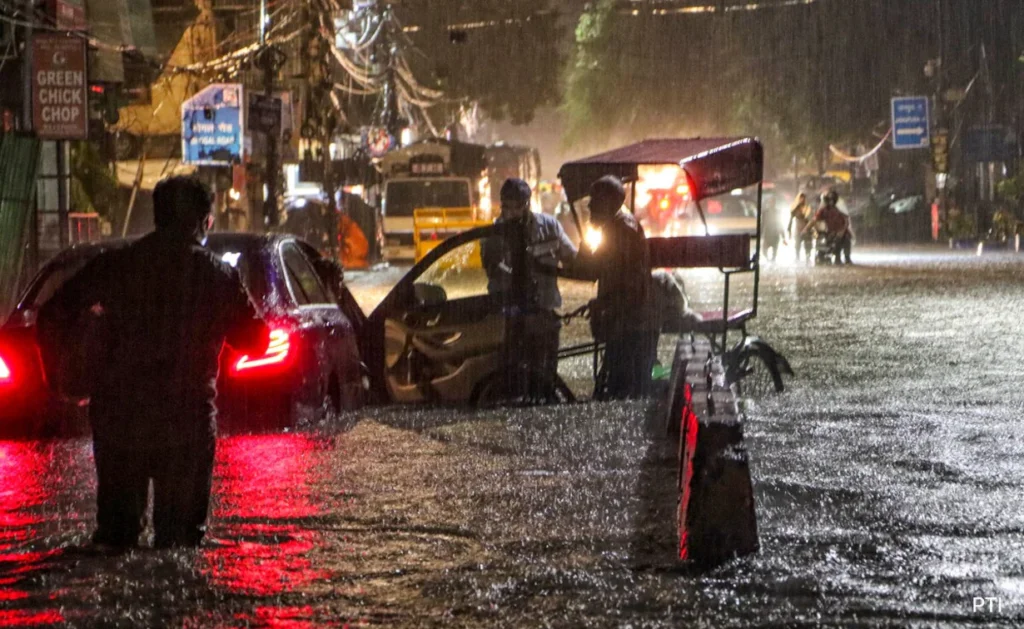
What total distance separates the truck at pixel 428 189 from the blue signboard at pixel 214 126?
8941 millimetres

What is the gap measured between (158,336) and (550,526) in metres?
1.98

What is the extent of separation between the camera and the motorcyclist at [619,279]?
10.0 meters

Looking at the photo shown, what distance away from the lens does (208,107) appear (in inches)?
1015

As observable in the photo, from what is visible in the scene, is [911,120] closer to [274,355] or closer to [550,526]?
[274,355]

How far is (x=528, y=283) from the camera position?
10.2 meters

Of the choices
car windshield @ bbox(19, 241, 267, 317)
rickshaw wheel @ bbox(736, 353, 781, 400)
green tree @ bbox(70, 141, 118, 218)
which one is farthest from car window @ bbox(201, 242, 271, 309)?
green tree @ bbox(70, 141, 118, 218)

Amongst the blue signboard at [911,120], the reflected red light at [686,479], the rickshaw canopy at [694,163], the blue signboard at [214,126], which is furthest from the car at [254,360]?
the blue signboard at [911,120]

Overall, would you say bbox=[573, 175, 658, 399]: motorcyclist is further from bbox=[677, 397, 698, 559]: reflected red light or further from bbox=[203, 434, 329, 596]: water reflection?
bbox=[677, 397, 698, 559]: reflected red light

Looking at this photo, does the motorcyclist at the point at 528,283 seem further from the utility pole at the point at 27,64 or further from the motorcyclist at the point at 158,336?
the utility pole at the point at 27,64

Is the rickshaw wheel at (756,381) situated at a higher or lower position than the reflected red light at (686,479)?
lower

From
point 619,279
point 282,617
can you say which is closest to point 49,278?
point 619,279

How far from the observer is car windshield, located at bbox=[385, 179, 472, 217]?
133 ft

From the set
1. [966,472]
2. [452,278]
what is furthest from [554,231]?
[452,278]

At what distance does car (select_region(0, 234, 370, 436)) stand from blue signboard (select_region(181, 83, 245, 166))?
55.2 ft
